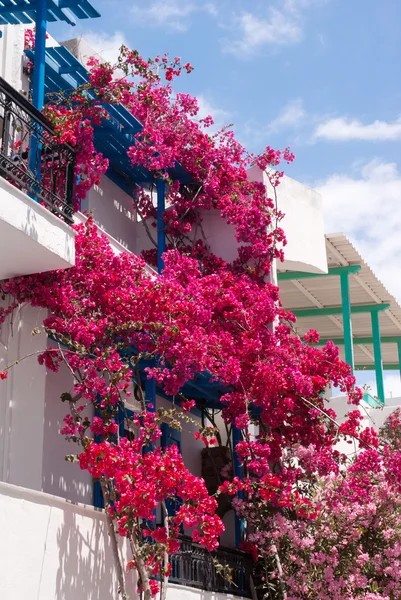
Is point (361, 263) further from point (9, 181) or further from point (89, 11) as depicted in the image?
point (9, 181)

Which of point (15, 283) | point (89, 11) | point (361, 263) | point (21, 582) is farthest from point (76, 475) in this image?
point (361, 263)

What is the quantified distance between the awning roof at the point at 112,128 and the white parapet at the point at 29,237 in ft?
10.3

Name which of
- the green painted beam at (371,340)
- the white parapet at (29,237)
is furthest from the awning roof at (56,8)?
the green painted beam at (371,340)

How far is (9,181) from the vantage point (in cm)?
884

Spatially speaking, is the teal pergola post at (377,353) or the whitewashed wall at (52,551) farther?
the teal pergola post at (377,353)

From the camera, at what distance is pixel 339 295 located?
20.7 m

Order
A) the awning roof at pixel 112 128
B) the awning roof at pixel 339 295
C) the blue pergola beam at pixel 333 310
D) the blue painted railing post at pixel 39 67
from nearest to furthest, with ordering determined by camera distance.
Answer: the blue painted railing post at pixel 39 67 < the awning roof at pixel 112 128 < the awning roof at pixel 339 295 < the blue pergola beam at pixel 333 310

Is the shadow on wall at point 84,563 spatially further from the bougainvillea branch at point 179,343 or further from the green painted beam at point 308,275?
the green painted beam at point 308,275

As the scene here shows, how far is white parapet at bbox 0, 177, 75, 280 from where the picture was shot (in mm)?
8258

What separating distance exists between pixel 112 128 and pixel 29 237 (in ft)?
14.3

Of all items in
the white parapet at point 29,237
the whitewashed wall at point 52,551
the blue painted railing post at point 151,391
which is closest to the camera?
the whitewashed wall at point 52,551

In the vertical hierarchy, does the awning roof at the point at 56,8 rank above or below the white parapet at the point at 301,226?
above

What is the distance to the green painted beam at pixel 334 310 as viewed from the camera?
809 inches

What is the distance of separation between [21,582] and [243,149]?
27.5ft
